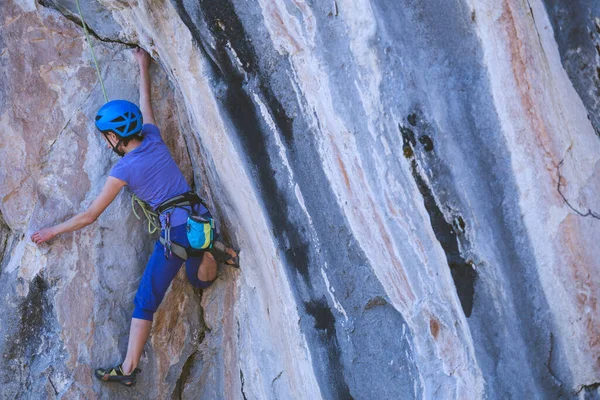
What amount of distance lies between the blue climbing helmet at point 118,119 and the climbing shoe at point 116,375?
4.61ft

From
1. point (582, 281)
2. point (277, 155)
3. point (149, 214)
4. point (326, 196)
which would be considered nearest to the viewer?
point (582, 281)

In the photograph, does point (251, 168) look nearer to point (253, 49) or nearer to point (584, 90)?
point (253, 49)

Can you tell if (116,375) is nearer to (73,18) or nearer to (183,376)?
(183,376)

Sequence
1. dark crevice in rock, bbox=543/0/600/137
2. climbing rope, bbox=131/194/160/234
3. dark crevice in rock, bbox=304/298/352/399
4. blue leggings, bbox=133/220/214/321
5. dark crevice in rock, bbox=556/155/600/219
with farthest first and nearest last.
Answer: climbing rope, bbox=131/194/160/234 < blue leggings, bbox=133/220/214/321 < dark crevice in rock, bbox=304/298/352/399 < dark crevice in rock, bbox=556/155/600/219 < dark crevice in rock, bbox=543/0/600/137

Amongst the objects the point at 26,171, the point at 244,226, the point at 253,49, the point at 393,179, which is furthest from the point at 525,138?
the point at 26,171

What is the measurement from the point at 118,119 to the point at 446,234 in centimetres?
188

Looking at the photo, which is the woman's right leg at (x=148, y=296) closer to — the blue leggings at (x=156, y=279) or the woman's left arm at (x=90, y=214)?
the blue leggings at (x=156, y=279)

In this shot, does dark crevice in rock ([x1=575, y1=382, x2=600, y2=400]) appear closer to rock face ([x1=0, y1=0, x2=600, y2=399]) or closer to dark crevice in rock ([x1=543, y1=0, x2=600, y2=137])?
rock face ([x1=0, y1=0, x2=600, y2=399])

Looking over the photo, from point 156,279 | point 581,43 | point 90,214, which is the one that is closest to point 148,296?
point 156,279

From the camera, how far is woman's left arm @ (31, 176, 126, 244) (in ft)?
12.4

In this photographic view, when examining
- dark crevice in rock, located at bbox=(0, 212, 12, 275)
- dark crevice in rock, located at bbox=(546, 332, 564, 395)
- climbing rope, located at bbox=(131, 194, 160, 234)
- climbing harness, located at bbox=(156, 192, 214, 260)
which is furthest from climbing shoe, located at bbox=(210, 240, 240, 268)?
dark crevice in rock, located at bbox=(546, 332, 564, 395)

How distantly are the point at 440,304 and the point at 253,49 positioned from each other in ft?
5.25

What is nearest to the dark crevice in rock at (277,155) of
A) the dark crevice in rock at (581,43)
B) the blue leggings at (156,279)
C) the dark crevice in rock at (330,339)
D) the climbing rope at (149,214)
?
the dark crevice in rock at (330,339)

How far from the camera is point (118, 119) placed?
3.79 meters
